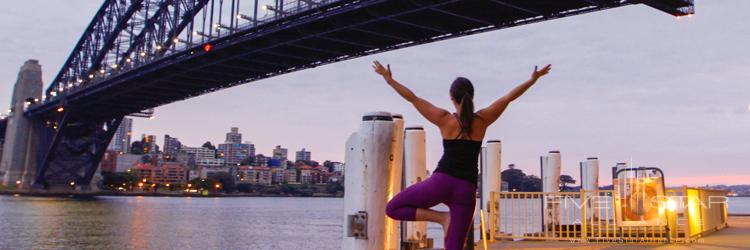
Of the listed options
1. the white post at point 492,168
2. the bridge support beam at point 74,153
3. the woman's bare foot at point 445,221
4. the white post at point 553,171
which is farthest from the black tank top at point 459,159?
the bridge support beam at point 74,153

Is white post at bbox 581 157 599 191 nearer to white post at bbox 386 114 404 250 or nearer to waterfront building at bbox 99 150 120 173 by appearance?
white post at bbox 386 114 404 250

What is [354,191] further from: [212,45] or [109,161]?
[109,161]

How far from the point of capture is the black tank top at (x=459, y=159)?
360 centimetres

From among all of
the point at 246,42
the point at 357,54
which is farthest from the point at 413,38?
the point at 246,42

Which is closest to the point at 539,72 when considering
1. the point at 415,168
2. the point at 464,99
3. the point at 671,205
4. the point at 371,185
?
the point at 464,99

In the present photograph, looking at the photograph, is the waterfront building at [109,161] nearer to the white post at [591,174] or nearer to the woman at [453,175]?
the white post at [591,174]

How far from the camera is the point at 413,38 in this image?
1607 inches

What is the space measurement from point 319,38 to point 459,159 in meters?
37.9

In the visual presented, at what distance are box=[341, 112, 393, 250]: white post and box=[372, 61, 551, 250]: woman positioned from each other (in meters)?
2.56

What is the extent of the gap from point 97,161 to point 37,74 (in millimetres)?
16772

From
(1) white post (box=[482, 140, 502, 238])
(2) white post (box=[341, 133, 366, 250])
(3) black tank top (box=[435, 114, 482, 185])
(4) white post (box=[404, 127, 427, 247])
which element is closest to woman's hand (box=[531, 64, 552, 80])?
(3) black tank top (box=[435, 114, 482, 185])

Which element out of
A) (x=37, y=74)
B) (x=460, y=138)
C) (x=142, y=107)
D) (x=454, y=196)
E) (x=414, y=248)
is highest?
(x=37, y=74)

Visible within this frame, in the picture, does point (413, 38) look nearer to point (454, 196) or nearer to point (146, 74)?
point (146, 74)

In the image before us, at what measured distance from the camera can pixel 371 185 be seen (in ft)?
20.5
